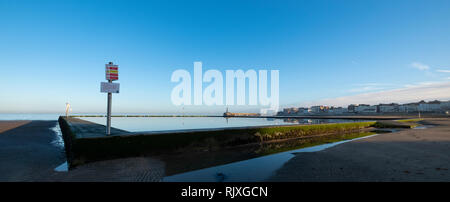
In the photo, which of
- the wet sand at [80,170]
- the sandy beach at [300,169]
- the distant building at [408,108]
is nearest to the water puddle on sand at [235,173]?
the sandy beach at [300,169]

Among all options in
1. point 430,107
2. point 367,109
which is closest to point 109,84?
point 430,107

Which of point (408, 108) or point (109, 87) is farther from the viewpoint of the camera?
point (408, 108)

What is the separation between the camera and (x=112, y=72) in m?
8.92

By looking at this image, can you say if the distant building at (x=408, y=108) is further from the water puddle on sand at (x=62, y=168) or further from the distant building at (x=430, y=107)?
the water puddle on sand at (x=62, y=168)

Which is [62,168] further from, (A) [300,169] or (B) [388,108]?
(B) [388,108]

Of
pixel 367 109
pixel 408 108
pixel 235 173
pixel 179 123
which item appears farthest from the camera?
pixel 367 109

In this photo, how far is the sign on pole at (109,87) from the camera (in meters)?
8.61

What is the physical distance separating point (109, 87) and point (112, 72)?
78cm

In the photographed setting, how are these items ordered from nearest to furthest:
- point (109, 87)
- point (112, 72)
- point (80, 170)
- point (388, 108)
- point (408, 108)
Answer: point (80, 170)
point (109, 87)
point (112, 72)
point (408, 108)
point (388, 108)

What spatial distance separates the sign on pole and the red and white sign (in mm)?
338

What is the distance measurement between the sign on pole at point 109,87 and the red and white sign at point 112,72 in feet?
1.11

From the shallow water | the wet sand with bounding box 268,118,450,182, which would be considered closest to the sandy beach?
the wet sand with bounding box 268,118,450,182
